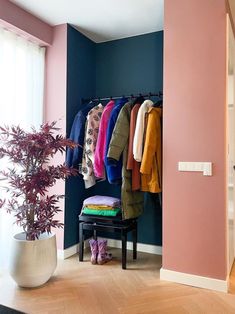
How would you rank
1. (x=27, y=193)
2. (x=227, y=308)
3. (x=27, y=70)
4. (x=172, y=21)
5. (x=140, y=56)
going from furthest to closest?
(x=140, y=56)
(x=27, y=70)
(x=172, y=21)
(x=27, y=193)
(x=227, y=308)

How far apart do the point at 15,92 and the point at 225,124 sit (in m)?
1.98

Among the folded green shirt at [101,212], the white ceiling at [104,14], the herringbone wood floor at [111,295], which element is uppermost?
the white ceiling at [104,14]

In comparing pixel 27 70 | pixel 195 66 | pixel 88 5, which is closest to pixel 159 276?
pixel 195 66

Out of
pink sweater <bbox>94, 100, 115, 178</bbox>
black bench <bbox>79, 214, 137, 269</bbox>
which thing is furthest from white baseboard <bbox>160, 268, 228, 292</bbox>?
pink sweater <bbox>94, 100, 115, 178</bbox>

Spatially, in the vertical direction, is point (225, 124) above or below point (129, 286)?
above

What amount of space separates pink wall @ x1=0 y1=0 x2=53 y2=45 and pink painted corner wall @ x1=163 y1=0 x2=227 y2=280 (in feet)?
4.36

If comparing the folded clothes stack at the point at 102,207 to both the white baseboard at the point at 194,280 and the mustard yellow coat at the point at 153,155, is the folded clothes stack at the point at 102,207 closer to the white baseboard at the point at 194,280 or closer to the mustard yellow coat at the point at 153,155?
the mustard yellow coat at the point at 153,155

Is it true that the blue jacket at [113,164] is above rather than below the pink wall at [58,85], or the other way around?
below

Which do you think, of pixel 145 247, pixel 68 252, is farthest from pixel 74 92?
pixel 145 247

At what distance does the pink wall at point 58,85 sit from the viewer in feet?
10.0

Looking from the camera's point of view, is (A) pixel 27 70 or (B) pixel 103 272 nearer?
(B) pixel 103 272

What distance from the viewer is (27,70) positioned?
2.92 m

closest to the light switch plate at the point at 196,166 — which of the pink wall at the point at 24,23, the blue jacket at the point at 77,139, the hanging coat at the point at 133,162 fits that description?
the hanging coat at the point at 133,162

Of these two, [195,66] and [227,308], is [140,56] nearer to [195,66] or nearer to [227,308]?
[195,66]
